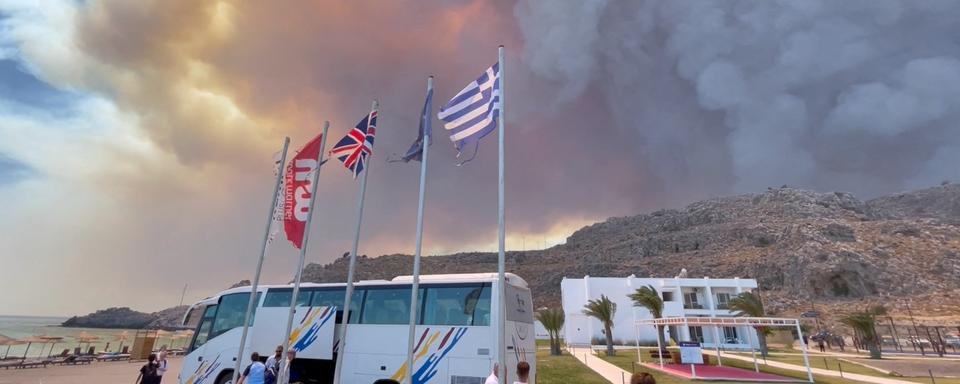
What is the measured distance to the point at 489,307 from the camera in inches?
409

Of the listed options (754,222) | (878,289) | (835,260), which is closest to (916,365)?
(878,289)

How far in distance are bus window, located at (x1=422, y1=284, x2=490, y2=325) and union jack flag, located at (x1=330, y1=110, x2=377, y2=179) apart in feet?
13.4

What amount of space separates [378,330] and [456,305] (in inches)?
99.4

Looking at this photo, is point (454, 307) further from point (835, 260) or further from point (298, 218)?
point (835, 260)

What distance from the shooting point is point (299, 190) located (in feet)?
42.4

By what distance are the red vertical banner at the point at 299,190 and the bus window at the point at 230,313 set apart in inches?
115

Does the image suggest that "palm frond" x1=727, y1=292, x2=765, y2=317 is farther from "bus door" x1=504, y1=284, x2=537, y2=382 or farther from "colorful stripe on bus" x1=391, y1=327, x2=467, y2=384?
"colorful stripe on bus" x1=391, y1=327, x2=467, y2=384

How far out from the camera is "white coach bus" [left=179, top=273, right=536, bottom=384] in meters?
10.4

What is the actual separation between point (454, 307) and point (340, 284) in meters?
4.25

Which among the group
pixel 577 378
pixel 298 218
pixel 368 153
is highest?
pixel 368 153

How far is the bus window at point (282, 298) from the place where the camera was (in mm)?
13109

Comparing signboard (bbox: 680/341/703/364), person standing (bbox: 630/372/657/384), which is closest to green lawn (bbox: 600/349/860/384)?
signboard (bbox: 680/341/703/364)

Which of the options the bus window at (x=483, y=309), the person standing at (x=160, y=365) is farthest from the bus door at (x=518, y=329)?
the person standing at (x=160, y=365)

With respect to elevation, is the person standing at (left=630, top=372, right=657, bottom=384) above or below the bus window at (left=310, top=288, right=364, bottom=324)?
below
